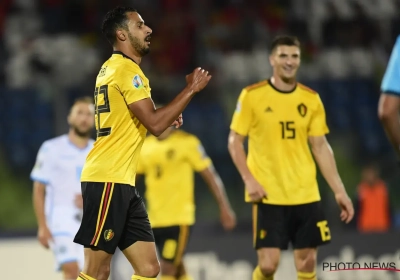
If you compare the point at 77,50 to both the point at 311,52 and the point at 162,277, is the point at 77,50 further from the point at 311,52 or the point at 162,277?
the point at 162,277

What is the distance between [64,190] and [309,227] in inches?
91.1

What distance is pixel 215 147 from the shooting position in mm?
11781

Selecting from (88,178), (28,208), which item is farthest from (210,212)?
(88,178)

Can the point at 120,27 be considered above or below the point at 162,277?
above

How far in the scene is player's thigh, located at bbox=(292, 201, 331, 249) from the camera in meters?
6.71

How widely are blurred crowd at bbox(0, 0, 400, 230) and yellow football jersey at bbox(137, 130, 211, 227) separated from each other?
275 centimetres

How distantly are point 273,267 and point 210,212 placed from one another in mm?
4511

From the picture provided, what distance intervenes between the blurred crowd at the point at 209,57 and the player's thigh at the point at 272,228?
4.60m

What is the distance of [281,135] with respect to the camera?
6.81m

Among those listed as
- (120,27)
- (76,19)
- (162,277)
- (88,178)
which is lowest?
(162,277)

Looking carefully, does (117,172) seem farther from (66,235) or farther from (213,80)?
(213,80)

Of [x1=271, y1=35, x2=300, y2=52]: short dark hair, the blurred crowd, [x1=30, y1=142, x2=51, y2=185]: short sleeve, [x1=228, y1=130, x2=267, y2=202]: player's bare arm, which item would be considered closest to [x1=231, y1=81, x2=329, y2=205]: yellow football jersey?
[x1=228, y1=130, x2=267, y2=202]: player's bare arm

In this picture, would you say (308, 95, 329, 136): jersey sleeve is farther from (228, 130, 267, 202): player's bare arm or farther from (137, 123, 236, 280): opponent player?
(137, 123, 236, 280): opponent player

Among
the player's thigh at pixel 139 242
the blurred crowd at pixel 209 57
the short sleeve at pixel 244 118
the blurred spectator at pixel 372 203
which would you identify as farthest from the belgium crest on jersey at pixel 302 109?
the blurred spectator at pixel 372 203
